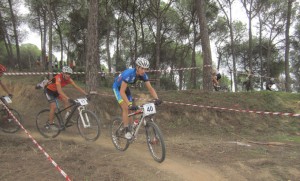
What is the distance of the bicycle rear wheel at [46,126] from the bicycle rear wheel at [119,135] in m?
2.32

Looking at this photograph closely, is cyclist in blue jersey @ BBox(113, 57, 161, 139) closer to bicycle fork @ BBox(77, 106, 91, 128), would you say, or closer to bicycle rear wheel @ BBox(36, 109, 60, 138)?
bicycle fork @ BBox(77, 106, 91, 128)

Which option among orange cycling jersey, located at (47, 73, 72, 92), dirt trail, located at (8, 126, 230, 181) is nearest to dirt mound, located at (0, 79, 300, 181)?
dirt trail, located at (8, 126, 230, 181)

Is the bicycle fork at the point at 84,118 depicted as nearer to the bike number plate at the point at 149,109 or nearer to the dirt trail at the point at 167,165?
the dirt trail at the point at 167,165

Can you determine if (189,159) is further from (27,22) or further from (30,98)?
(27,22)

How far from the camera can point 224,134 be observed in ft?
36.8

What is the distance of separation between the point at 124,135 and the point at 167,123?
5003mm

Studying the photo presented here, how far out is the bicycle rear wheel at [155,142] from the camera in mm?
6082

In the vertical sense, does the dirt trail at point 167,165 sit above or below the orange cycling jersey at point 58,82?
below

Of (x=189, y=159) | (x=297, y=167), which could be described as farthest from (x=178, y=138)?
(x=297, y=167)

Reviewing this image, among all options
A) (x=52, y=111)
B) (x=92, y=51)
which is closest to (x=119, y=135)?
(x=52, y=111)

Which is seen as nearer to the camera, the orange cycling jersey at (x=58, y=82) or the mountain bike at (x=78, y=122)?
the mountain bike at (x=78, y=122)

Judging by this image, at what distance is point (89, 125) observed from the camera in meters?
8.16

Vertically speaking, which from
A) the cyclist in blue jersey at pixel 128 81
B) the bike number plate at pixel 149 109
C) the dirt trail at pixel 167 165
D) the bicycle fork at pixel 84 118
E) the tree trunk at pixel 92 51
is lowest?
the dirt trail at pixel 167 165

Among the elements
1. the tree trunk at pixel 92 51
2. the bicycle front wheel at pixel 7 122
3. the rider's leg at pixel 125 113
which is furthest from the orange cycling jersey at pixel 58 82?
the rider's leg at pixel 125 113
